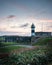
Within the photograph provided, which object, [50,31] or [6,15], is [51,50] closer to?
[50,31]

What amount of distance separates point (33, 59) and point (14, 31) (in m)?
0.65

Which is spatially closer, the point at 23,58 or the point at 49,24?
the point at 23,58

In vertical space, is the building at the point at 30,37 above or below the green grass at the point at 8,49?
above

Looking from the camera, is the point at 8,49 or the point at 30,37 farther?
the point at 30,37

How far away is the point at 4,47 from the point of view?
316 centimetres

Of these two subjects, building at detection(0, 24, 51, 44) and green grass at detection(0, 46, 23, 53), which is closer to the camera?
green grass at detection(0, 46, 23, 53)

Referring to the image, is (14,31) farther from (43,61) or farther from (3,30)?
(43,61)

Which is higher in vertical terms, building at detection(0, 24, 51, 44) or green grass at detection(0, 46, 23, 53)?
building at detection(0, 24, 51, 44)

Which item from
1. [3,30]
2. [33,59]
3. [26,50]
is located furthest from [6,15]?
[33,59]

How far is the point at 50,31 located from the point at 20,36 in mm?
613

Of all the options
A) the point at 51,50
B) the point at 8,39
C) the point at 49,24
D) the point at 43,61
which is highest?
the point at 49,24

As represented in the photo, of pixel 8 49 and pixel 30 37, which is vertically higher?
pixel 30 37

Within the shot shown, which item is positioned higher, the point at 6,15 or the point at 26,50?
the point at 6,15

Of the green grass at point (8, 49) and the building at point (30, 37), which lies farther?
the building at point (30, 37)
